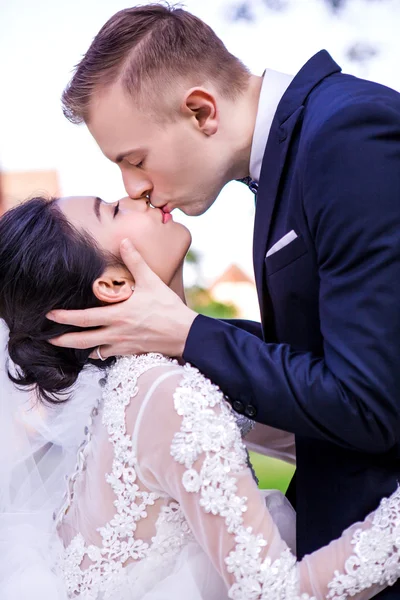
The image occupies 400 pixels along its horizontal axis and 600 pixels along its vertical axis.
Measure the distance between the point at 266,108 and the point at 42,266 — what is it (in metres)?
0.71

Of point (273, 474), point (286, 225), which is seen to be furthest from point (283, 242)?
point (273, 474)

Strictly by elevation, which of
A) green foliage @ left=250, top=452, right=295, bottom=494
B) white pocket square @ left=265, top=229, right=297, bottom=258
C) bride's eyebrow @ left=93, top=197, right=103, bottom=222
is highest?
bride's eyebrow @ left=93, top=197, right=103, bottom=222

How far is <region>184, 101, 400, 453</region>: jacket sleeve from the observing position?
146 cm

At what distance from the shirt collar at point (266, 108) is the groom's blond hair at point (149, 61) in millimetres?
69

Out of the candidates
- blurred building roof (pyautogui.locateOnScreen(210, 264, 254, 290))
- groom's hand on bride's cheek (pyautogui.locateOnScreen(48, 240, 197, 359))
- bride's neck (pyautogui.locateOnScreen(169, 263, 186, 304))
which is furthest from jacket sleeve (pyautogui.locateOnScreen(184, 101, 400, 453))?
blurred building roof (pyautogui.locateOnScreen(210, 264, 254, 290))

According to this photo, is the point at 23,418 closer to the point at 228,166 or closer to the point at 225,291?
the point at 228,166

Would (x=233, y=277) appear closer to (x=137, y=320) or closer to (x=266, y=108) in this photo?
(x=266, y=108)

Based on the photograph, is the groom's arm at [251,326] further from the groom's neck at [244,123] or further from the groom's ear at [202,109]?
the groom's ear at [202,109]

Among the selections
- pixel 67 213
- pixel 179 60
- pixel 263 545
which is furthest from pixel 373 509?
pixel 179 60

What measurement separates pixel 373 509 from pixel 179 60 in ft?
3.88

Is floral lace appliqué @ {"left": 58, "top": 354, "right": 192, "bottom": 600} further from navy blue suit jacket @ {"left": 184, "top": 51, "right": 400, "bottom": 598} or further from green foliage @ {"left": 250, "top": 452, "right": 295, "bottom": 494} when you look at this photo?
green foliage @ {"left": 250, "top": 452, "right": 295, "bottom": 494}

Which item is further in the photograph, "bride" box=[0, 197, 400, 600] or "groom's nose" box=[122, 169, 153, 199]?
"groom's nose" box=[122, 169, 153, 199]

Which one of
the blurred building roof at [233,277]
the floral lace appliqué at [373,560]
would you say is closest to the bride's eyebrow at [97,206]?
the floral lace appliqué at [373,560]

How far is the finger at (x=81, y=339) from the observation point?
180cm
